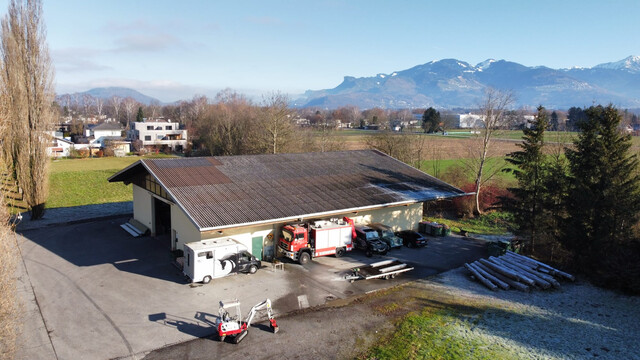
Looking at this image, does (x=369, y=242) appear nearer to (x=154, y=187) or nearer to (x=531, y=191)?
(x=531, y=191)

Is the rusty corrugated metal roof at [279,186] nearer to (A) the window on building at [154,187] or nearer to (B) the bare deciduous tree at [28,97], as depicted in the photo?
(A) the window on building at [154,187]

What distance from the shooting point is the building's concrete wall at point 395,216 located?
2639cm

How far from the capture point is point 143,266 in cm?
2112

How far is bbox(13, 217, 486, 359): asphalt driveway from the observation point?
14.2 metres

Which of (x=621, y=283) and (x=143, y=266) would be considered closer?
(x=621, y=283)

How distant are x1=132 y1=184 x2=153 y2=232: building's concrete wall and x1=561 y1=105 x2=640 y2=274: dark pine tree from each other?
2548cm

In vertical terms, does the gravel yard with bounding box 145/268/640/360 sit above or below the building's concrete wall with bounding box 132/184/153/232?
below

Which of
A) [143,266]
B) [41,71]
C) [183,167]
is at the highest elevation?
[41,71]

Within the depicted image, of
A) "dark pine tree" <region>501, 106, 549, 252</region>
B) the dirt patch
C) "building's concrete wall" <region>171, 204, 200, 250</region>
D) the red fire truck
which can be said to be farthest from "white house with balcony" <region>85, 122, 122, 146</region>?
the dirt patch

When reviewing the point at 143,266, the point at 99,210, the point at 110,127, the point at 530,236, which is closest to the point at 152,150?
the point at 110,127

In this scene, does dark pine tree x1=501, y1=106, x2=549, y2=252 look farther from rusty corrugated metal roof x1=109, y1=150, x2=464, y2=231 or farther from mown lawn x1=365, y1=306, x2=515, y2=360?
mown lawn x1=365, y1=306, x2=515, y2=360

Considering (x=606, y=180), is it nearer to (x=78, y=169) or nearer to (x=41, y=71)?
(x=41, y=71)

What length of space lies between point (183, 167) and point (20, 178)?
1528 centimetres

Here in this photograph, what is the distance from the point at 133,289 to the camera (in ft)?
59.8
